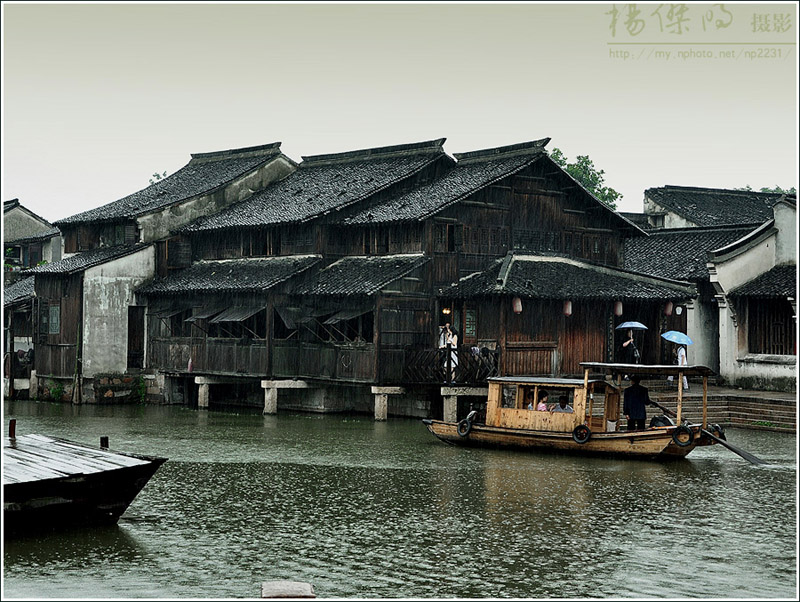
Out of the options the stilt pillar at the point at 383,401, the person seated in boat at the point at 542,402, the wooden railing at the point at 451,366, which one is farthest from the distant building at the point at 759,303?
the person seated in boat at the point at 542,402

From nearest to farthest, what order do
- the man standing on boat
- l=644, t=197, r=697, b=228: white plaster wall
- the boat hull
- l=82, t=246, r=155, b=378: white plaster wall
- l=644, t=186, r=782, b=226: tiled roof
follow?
1. the boat hull
2. the man standing on boat
3. l=82, t=246, r=155, b=378: white plaster wall
4. l=644, t=186, r=782, b=226: tiled roof
5. l=644, t=197, r=697, b=228: white plaster wall

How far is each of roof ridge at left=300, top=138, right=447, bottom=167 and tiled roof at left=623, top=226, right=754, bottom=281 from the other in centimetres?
770

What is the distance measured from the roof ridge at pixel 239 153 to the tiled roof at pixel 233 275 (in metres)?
5.82

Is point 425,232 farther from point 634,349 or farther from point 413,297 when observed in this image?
point 634,349

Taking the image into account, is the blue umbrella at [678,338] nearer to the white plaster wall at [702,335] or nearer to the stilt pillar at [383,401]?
the white plaster wall at [702,335]

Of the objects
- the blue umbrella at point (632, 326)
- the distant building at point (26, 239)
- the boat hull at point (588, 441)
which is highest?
the distant building at point (26, 239)

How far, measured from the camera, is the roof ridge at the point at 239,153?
148 ft

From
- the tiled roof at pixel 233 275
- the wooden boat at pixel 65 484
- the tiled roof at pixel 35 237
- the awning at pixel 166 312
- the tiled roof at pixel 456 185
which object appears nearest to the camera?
the wooden boat at pixel 65 484

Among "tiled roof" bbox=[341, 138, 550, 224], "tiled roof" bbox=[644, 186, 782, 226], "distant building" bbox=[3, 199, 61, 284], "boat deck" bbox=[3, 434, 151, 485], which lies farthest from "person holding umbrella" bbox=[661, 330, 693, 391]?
"distant building" bbox=[3, 199, 61, 284]

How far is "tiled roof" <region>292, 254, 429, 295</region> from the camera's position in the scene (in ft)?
112

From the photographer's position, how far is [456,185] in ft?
122

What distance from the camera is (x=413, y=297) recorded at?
3453 centimetres

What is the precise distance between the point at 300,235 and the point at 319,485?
17.5 meters

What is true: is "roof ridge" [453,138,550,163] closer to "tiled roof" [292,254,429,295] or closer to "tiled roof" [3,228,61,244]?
"tiled roof" [292,254,429,295]
